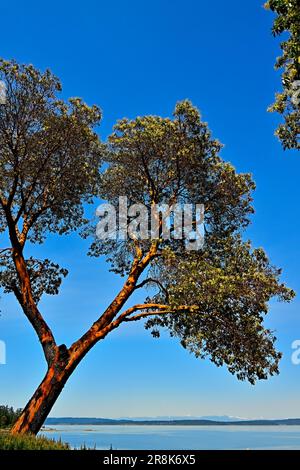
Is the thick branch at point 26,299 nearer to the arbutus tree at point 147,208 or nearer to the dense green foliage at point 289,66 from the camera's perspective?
the arbutus tree at point 147,208

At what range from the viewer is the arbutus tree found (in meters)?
26.3

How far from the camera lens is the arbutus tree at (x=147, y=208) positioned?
26297mm

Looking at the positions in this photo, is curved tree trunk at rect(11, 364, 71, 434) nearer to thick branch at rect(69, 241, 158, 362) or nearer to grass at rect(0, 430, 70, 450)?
Answer: thick branch at rect(69, 241, 158, 362)

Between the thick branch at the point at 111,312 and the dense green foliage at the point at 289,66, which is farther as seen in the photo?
the thick branch at the point at 111,312

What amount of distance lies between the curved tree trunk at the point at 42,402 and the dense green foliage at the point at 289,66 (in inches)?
592

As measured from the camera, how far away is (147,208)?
30797 millimetres

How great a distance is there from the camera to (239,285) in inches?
1027

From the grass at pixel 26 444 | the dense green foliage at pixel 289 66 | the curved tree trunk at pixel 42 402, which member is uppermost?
the dense green foliage at pixel 289 66

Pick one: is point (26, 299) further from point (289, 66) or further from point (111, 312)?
point (289, 66)

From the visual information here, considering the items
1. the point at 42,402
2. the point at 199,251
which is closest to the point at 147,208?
the point at 199,251

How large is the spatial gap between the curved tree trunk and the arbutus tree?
48mm

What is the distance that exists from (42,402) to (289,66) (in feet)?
60.3

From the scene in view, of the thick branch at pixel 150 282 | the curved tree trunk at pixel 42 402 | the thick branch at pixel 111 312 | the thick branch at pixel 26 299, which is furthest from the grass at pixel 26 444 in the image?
the thick branch at pixel 150 282

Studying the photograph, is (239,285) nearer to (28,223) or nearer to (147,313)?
(147,313)
